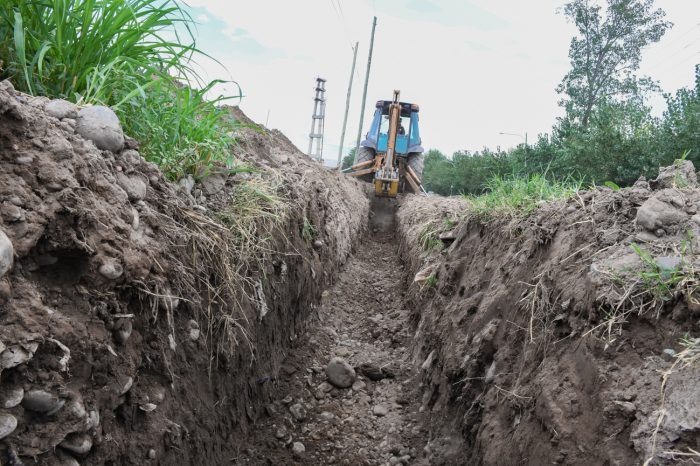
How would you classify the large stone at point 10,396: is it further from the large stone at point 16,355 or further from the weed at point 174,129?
the weed at point 174,129

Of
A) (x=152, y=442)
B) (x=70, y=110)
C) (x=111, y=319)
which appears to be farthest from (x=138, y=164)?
(x=152, y=442)

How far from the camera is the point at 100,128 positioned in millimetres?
2096

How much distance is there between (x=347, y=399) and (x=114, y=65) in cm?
258

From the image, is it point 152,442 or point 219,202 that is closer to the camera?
point 152,442

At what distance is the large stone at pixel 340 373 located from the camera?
3623 millimetres

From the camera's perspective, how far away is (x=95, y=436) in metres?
1.47

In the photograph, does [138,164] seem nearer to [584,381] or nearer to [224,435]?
[224,435]

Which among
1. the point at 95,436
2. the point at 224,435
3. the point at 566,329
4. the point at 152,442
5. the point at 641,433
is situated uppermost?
the point at 566,329

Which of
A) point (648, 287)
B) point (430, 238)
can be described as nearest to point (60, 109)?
point (648, 287)

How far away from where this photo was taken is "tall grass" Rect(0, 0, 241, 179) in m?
2.26

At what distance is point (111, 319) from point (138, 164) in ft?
2.78

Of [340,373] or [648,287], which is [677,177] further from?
[340,373]

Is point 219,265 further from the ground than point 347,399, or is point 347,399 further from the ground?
point 219,265

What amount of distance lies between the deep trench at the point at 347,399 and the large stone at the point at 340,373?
2.0 inches
